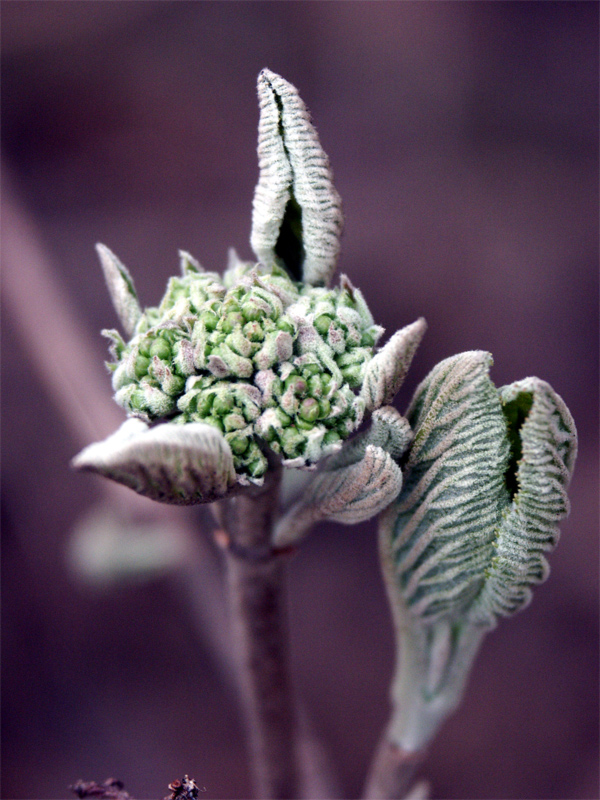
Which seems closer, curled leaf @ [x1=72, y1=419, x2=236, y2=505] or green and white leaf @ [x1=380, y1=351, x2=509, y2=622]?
curled leaf @ [x1=72, y1=419, x2=236, y2=505]

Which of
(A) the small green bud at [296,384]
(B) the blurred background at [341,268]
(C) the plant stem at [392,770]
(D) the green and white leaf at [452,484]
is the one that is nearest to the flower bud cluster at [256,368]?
(A) the small green bud at [296,384]

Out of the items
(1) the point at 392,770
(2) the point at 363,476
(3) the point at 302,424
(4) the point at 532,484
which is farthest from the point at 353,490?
(1) the point at 392,770

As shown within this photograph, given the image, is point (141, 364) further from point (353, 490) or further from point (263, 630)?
point (263, 630)

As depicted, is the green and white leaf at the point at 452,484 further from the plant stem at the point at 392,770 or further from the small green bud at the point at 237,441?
the plant stem at the point at 392,770

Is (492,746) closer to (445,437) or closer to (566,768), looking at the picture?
(566,768)

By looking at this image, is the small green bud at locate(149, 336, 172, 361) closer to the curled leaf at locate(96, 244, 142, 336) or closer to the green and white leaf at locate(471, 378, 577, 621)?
the curled leaf at locate(96, 244, 142, 336)

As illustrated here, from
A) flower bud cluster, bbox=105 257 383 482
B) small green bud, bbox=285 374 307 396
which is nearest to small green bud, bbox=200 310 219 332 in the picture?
flower bud cluster, bbox=105 257 383 482

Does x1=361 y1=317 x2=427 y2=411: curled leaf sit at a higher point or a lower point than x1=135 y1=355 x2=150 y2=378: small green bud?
lower
